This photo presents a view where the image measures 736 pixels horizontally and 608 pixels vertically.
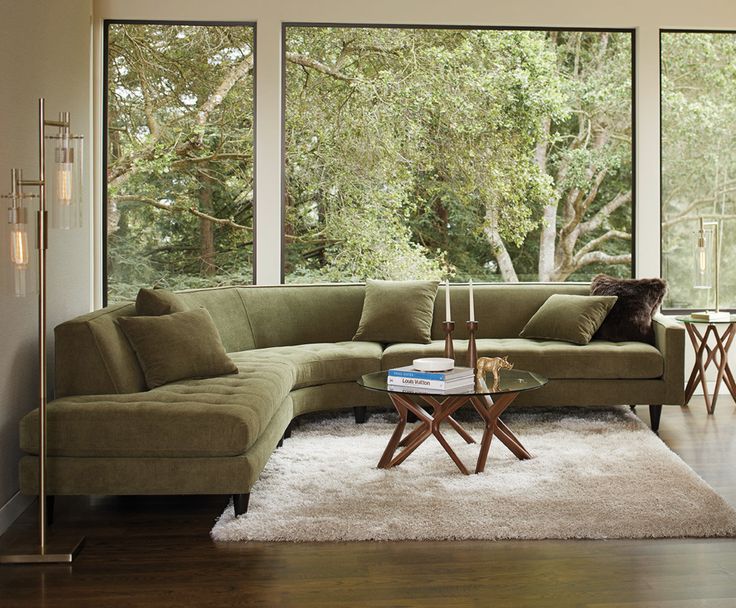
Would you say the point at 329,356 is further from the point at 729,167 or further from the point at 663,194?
the point at 729,167

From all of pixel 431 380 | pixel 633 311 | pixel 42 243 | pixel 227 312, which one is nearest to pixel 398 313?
pixel 227 312

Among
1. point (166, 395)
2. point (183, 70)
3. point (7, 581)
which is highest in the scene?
point (183, 70)

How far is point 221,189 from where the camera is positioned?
6.90m

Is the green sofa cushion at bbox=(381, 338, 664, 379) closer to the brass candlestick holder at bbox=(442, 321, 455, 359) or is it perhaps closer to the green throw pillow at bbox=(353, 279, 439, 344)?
the green throw pillow at bbox=(353, 279, 439, 344)

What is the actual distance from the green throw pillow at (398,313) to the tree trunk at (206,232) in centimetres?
153

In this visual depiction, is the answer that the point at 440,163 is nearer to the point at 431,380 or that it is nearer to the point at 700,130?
the point at 700,130

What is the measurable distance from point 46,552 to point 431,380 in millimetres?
1772

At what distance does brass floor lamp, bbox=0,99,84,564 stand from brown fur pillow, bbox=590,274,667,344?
3507mm

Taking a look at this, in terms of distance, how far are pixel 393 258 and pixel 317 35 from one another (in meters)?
1.91

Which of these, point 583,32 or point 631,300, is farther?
point 583,32

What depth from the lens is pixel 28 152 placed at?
12.8 feet

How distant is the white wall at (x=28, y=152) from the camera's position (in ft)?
11.9

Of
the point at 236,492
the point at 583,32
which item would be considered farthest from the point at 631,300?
the point at 236,492

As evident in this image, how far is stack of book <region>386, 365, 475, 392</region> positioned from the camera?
13.2 ft
